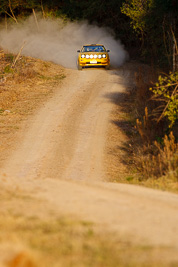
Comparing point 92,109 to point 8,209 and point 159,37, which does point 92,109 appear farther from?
point 8,209

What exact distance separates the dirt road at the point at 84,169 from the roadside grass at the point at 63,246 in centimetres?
19

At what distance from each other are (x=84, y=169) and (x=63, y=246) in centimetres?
673

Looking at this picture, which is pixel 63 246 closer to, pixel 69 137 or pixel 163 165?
pixel 163 165

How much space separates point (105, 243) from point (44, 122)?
11795mm

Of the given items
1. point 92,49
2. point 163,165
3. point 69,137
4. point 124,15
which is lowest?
point 69,137

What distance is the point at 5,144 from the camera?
1460 cm

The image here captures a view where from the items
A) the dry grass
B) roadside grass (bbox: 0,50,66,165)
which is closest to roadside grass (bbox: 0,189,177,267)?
the dry grass

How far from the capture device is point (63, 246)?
18.3 ft

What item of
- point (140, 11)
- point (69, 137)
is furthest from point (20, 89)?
point (140, 11)

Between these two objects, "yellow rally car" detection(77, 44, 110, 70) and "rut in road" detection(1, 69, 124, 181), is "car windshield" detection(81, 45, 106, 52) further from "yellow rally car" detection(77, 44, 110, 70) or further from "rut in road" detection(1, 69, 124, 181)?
"rut in road" detection(1, 69, 124, 181)

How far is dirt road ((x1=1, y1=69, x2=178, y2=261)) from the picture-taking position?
20.5ft

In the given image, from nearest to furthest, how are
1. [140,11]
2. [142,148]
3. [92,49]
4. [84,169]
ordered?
[84,169] < [142,148] < [140,11] < [92,49]

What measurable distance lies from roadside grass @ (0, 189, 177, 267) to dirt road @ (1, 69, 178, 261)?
19 cm

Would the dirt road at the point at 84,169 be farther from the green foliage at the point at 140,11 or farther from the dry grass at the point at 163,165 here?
the green foliage at the point at 140,11
